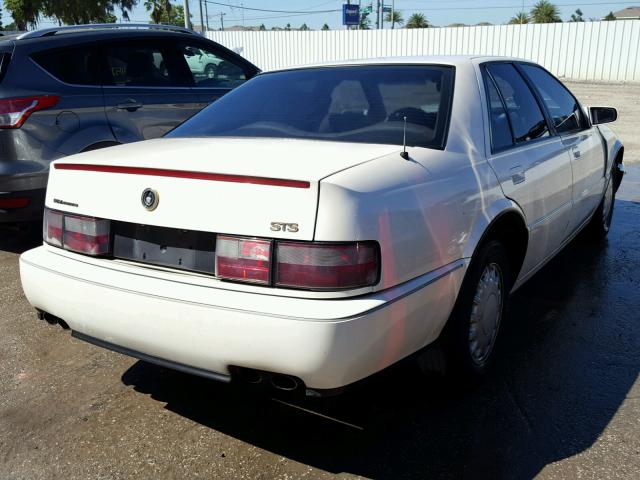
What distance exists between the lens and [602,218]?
5340 mm

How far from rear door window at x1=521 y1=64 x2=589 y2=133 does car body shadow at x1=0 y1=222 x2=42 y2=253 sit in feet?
13.8

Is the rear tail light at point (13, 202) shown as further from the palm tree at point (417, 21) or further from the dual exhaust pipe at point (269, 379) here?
the palm tree at point (417, 21)

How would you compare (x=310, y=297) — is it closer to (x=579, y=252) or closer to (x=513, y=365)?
(x=513, y=365)

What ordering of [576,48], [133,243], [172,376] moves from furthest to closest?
[576,48], [172,376], [133,243]

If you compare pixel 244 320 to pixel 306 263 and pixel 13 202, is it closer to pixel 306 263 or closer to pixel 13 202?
pixel 306 263

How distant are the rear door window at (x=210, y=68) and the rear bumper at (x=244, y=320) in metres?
4.08

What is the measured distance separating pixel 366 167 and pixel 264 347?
760 mm

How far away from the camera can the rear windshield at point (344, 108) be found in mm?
2883

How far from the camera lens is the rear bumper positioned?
209cm

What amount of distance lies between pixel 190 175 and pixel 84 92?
3330mm

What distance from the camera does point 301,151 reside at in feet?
8.45

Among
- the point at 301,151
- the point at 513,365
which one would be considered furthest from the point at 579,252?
the point at 301,151

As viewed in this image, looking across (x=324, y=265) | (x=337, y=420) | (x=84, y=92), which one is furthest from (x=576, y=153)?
→ (x=84, y=92)

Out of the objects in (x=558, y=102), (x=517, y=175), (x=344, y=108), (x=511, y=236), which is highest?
(x=344, y=108)
